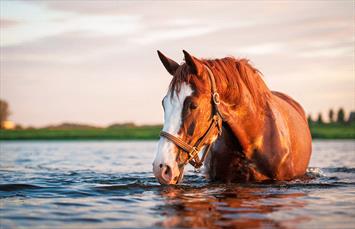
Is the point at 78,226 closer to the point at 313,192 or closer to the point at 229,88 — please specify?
the point at 229,88

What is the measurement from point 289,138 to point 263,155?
3.23ft

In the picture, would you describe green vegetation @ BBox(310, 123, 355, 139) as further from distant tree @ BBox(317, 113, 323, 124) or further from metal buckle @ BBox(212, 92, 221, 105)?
metal buckle @ BBox(212, 92, 221, 105)

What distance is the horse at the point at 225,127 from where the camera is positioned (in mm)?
6742

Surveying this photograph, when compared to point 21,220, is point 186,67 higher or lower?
higher

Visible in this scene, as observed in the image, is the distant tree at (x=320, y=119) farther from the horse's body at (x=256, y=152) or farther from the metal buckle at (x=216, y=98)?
the metal buckle at (x=216, y=98)

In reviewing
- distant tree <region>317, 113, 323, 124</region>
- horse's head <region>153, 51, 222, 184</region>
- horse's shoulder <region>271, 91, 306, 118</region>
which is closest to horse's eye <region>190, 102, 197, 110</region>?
horse's head <region>153, 51, 222, 184</region>

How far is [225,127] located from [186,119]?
1124 millimetres

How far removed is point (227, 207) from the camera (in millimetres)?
6387

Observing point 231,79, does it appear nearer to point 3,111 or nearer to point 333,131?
point 333,131

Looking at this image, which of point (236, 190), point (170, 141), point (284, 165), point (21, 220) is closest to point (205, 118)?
point (170, 141)

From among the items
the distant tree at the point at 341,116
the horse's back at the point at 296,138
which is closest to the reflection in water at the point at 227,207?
the horse's back at the point at 296,138

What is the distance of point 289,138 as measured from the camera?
888cm

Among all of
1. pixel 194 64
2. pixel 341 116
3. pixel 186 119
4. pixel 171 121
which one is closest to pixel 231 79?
pixel 194 64

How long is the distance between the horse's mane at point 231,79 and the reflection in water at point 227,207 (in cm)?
133
